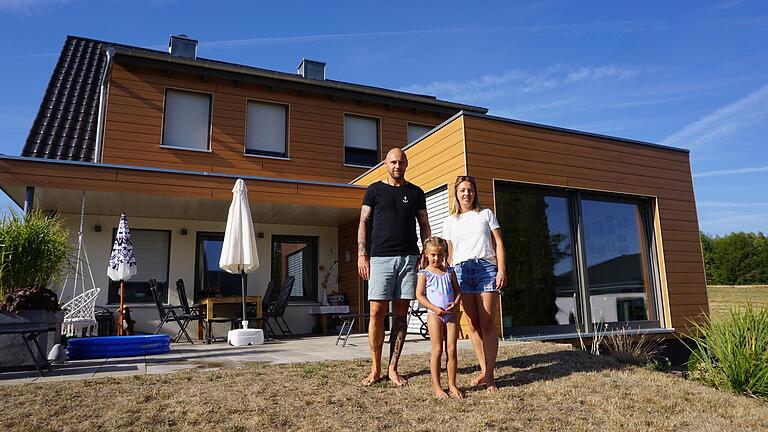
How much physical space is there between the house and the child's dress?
3.50m

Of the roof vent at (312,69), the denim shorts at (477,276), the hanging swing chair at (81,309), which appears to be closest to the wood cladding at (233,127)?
the hanging swing chair at (81,309)

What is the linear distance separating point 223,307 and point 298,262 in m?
1.86

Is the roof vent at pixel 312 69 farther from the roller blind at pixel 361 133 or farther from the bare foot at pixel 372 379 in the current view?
the bare foot at pixel 372 379

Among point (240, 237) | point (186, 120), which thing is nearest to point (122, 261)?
point (240, 237)

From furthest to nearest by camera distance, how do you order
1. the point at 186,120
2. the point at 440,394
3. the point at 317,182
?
the point at 186,120 → the point at 317,182 → the point at 440,394

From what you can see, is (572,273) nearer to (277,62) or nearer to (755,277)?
(277,62)

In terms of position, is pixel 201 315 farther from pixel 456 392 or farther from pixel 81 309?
pixel 456 392

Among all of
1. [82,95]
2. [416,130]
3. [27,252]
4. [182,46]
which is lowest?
[27,252]

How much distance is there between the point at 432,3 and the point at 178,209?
5.50 m

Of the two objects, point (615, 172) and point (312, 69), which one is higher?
point (312, 69)

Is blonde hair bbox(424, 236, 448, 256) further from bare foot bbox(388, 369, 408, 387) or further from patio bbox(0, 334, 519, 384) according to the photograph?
patio bbox(0, 334, 519, 384)

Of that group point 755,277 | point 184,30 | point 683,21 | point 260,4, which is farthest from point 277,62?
point 755,277

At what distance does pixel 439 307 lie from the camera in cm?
348

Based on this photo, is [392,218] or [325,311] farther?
[325,311]
